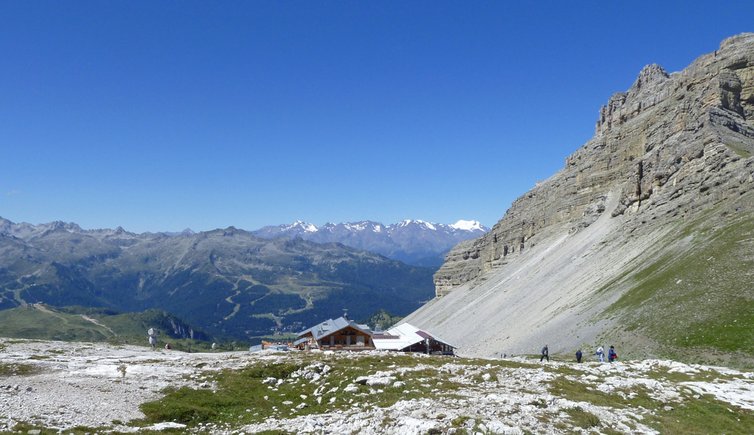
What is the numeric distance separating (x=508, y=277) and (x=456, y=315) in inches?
947

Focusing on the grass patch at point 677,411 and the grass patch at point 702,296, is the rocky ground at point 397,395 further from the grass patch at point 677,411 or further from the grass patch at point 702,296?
the grass patch at point 702,296

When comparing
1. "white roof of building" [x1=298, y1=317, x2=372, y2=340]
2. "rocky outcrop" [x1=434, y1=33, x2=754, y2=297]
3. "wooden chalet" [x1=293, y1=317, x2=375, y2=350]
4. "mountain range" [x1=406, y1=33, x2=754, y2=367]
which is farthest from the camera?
"rocky outcrop" [x1=434, y1=33, x2=754, y2=297]

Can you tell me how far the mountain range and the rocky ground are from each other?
21933 mm

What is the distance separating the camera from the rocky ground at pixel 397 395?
27062 millimetres

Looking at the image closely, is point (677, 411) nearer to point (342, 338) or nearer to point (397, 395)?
point (397, 395)

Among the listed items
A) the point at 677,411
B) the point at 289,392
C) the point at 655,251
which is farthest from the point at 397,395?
the point at 655,251

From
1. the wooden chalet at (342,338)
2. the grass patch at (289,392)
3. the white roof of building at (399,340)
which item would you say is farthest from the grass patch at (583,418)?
the white roof of building at (399,340)

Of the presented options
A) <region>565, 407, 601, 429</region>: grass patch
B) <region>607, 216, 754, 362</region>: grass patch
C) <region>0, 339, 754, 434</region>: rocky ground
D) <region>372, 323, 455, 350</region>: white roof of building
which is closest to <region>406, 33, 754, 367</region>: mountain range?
<region>607, 216, 754, 362</region>: grass patch

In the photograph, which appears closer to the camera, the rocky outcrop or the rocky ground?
the rocky ground

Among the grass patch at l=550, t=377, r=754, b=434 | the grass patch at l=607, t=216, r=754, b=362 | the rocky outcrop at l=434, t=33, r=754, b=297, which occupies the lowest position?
the grass patch at l=550, t=377, r=754, b=434

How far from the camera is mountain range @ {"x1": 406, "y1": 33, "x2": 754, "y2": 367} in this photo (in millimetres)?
65688

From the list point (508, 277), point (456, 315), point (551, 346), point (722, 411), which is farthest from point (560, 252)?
point (722, 411)

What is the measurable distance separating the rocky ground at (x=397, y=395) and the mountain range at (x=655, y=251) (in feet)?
72.0

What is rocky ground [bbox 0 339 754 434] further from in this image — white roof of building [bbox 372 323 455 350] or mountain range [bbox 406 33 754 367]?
white roof of building [bbox 372 323 455 350]
